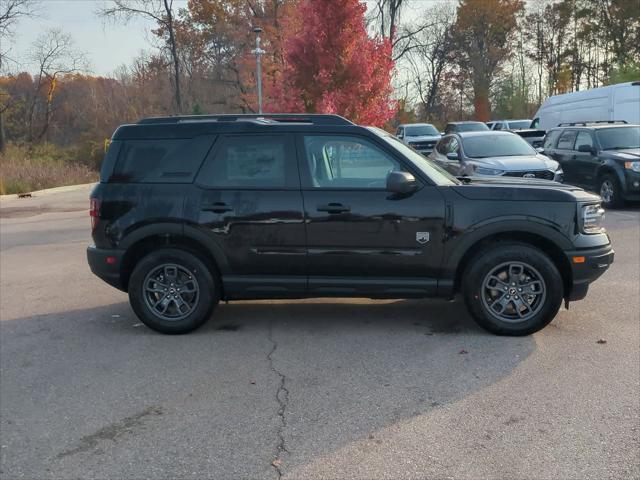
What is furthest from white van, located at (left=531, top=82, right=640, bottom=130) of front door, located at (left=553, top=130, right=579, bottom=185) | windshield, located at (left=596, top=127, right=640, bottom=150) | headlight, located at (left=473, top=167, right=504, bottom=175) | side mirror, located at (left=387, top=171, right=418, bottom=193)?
side mirror, located at (left=387, top=171, right=418, bottom=193)

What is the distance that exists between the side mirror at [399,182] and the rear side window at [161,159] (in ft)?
5.58

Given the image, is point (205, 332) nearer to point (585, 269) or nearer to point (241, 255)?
point (241, 255)

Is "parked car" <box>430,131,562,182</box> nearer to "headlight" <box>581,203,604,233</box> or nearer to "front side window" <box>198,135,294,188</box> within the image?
"headlight" <box>581,203,604,233</box>

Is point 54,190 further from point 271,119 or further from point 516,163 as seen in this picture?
point 271,119

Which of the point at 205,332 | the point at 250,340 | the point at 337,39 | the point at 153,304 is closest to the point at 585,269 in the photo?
the point at 250,340

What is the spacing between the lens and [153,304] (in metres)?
5.70

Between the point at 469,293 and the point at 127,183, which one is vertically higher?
the point at 127,183

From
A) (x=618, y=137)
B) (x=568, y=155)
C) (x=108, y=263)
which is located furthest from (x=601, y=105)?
(x=108, y=263)

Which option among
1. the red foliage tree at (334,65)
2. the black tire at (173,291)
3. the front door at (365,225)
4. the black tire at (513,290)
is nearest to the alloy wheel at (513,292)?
the black tire at (513,290)

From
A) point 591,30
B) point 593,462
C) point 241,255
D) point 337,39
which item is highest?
point 591,30

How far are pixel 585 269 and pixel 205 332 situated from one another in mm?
3454

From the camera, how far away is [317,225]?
17.8 ft

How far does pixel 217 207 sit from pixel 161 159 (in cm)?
72

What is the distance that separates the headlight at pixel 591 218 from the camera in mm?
5287
